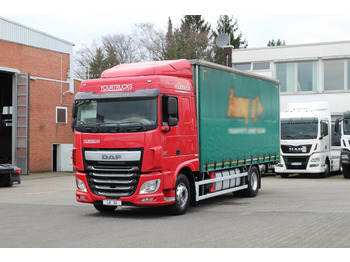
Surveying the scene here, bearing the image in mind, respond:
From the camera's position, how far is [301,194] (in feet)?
58.0

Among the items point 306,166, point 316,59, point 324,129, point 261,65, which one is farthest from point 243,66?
point 306,166

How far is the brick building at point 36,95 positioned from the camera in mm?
30672

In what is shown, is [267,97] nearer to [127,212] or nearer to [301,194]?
[301,194]

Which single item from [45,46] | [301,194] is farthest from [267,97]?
[45,46]

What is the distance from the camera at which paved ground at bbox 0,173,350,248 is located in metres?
9.06

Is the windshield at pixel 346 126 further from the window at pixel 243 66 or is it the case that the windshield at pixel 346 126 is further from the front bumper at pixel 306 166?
the window at pixel 243 66

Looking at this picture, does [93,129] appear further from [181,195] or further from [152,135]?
[181,195]

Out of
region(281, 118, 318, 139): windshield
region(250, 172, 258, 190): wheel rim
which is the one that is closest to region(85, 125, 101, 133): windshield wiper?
region(250, 172, 258, 190): wheel rim

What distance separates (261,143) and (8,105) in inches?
946

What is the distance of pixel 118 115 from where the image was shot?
12180 millimetres

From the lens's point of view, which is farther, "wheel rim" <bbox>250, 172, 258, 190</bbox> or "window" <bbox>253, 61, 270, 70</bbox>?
"window" <bbox>253, 61, 270, 70</bbox>

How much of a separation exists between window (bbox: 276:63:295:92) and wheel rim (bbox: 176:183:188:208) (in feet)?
84.3

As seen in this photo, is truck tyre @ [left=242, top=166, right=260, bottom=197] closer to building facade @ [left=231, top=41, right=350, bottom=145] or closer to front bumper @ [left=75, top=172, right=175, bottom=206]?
front bumper @ [left=75, top=172, right=175, bottom=206]

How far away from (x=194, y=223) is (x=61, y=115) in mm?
24273
